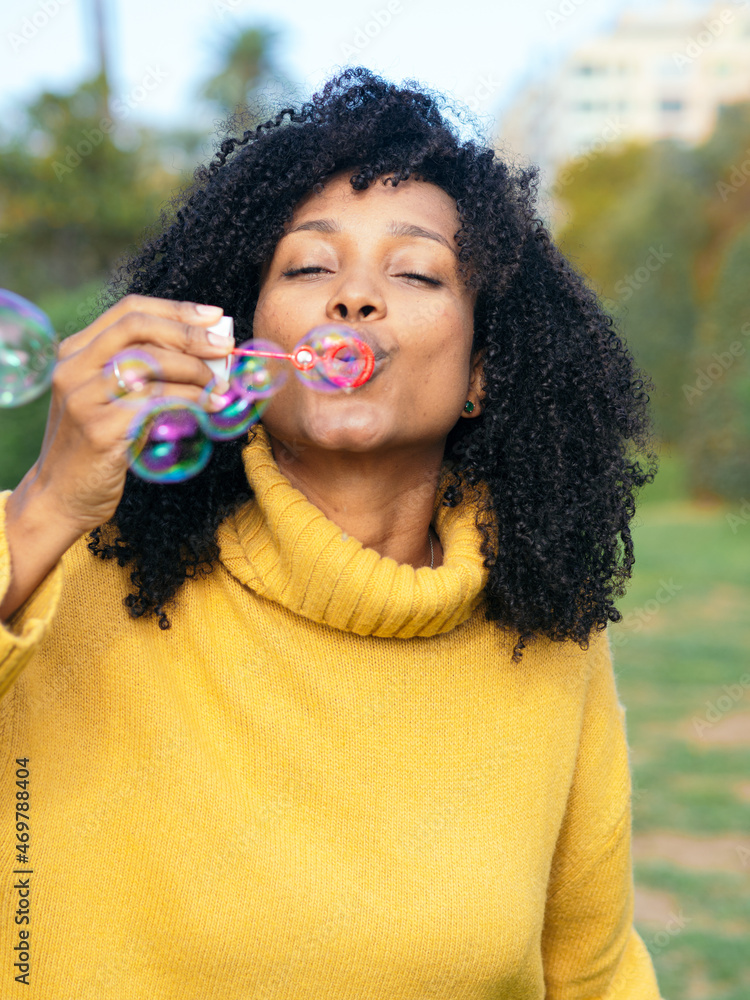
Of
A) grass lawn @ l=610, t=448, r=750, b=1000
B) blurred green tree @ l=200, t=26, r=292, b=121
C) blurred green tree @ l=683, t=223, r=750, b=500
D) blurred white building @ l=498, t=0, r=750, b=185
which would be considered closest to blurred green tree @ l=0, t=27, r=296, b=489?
grass lawn @ l=610, t=448, r=750, b=1000

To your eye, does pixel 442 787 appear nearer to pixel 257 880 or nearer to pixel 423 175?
pixel 257 880

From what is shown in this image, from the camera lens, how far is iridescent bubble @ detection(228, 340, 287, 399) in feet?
5.99

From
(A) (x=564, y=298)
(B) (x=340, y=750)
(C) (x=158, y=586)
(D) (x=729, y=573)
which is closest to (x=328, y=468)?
(C) (x=158, y=586)

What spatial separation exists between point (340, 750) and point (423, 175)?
1.08 metres

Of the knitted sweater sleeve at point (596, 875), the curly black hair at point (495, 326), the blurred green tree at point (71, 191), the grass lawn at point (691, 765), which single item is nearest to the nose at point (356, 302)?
the curly black hair at point (495, 326)

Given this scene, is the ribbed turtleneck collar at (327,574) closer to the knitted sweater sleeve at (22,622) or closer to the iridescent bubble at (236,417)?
the iridescent bubble at (236,417)

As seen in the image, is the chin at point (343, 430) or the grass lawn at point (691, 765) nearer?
the chin at point (343, 430)

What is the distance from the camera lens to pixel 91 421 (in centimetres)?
135

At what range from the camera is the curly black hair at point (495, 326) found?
1.99m

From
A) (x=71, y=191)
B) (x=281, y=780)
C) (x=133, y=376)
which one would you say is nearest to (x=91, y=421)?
(x=133, y=376)

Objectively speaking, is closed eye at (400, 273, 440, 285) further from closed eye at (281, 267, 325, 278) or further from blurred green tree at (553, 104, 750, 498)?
blurred green tree at (553, 104, 750, 498)

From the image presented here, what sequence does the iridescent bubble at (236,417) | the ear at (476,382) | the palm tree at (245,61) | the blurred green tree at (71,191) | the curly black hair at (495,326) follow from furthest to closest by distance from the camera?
the palm tree at (245,61), the blurred green tree at (71,191), the ear at (476,382), the curly black hair at (495,326), the iridescent bubble at (236,417)

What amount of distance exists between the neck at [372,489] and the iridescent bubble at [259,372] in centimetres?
14

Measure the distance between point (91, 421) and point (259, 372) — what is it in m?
0.56
